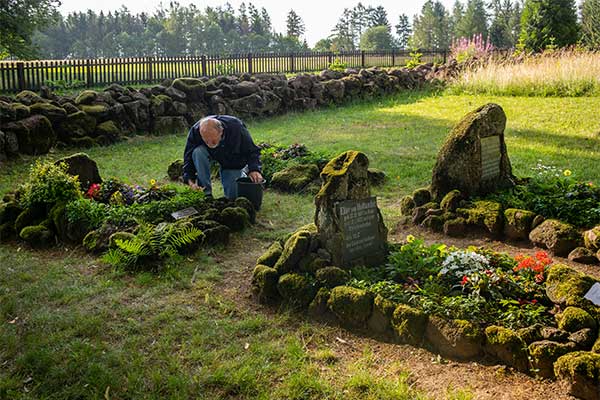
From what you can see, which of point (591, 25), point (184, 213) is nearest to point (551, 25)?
point (591, 25)

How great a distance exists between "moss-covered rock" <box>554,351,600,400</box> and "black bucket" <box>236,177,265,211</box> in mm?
4584

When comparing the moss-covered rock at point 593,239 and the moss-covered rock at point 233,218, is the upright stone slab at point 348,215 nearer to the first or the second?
the moss-covered rock at point 233,218

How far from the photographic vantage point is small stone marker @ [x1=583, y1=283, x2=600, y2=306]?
3842mm

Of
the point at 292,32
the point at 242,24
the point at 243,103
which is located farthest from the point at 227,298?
the point at 292,32

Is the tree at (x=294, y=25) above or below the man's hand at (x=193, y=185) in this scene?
above

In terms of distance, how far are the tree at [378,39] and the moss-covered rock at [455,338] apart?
266ft

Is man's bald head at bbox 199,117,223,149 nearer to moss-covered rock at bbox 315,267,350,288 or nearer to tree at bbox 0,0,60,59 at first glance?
moss-covered rock at bbox 315,267,350,288

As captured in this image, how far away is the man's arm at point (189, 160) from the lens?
24.7ft

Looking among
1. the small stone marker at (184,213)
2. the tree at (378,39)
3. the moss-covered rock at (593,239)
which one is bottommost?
the moss-covered rock at (593,239)

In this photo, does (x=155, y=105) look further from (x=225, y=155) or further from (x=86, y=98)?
(x=225, y=155)

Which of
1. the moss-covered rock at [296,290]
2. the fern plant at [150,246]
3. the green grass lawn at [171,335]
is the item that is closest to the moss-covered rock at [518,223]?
the green grass lawn at [171,335]

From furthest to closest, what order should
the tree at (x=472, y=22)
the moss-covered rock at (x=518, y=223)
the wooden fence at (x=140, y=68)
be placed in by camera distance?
the tree at (x=472, y=22)
the wooden fence at (x=140, y=68)
the moss-covered rock at (x=518, y=223)

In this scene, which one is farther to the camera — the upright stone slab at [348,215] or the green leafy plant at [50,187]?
the green leafy plant at [50,187]

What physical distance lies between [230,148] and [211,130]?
48cm
